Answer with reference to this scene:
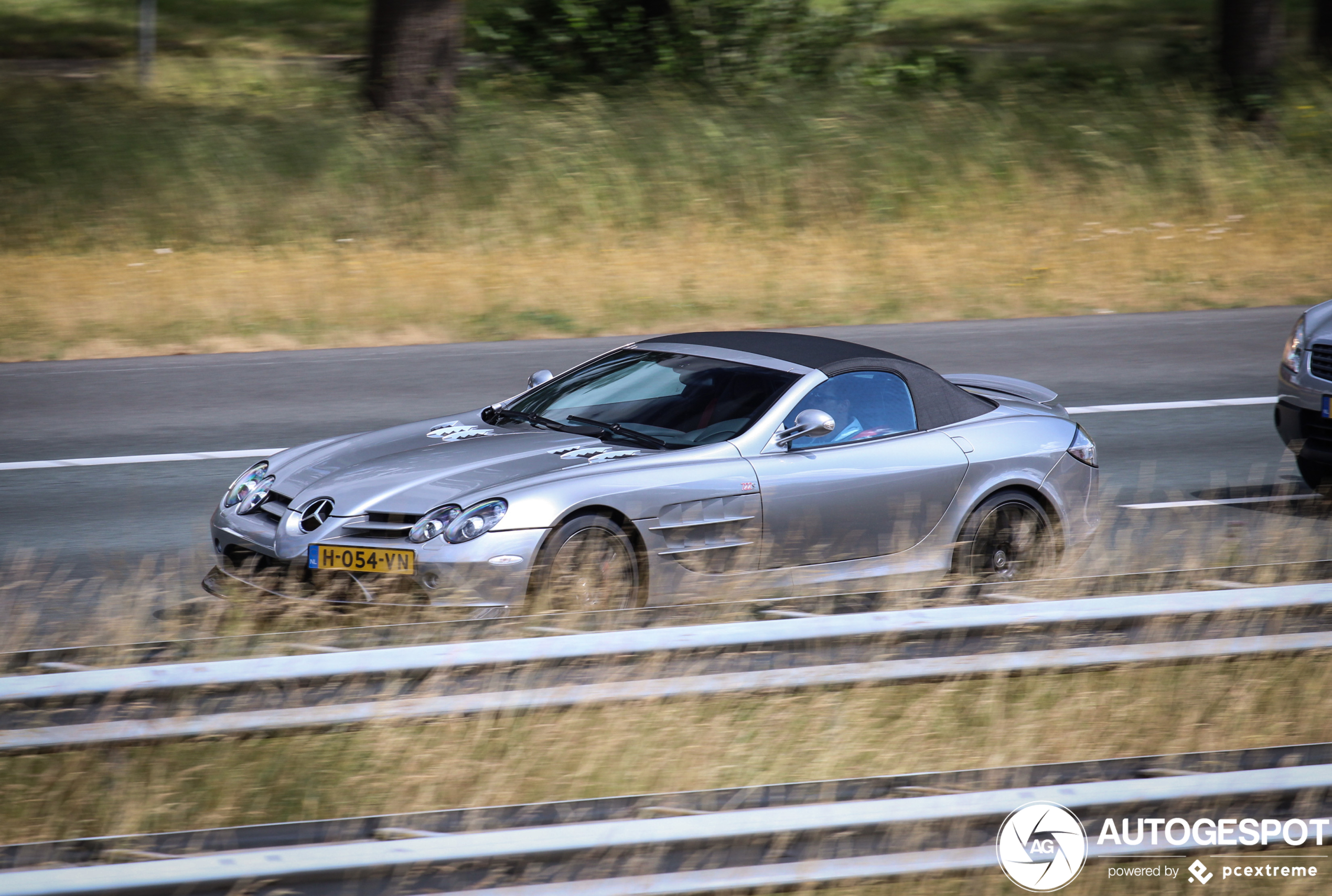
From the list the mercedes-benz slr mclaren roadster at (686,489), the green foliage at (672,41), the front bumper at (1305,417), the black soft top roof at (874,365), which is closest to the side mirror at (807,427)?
the mercedes-benz slr mclaren roadster at (686,489)

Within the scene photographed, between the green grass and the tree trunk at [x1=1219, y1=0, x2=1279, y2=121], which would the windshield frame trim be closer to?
the tree trunk at [x1=1219, y1=0, x2=1279, y2=121]

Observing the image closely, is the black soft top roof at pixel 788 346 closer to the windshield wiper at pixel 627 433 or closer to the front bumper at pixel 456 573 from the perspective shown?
the windshield wiper at pixel 627 433

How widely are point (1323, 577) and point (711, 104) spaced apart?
58.8 feet

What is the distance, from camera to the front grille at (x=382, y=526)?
593 cm

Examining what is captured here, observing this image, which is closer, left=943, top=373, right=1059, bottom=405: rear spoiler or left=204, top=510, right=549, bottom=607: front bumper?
left=204, top=510, right=549, bottom=607: front bumper

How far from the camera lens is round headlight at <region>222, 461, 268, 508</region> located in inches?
263

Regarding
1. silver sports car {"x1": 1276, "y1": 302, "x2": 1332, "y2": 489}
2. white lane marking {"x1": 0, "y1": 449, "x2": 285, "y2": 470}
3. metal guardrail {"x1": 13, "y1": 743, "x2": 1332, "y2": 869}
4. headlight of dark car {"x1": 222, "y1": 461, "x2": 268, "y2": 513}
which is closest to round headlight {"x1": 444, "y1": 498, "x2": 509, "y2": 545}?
headlight of dark car {"x1": 222, "y1": 461, "x2": 268, "y2": 513}

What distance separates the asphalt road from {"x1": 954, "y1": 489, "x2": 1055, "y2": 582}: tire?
7.05ft

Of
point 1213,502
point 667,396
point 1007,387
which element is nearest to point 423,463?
point 667,396

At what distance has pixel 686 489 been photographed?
628 cm

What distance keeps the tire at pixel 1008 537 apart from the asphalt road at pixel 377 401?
2.15 metres

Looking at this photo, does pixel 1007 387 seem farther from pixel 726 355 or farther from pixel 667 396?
pixel 667 396

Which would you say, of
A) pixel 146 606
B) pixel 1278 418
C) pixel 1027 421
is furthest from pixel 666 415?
pixel 1278 418

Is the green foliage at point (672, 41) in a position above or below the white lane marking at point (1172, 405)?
above
